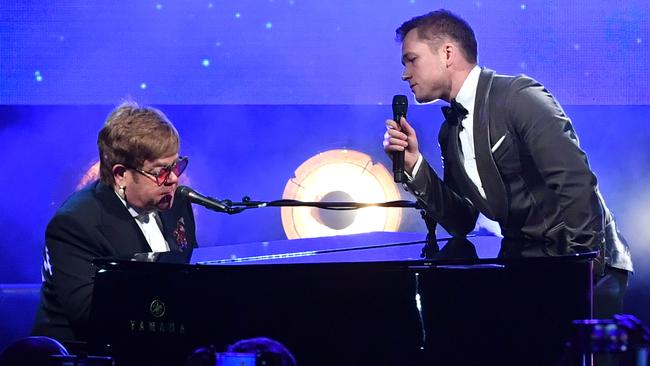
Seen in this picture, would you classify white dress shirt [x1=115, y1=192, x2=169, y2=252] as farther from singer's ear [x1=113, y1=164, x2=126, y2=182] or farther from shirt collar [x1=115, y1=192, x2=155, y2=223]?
singer's ear [x1=113, y1=164, x2=126, y2=182]

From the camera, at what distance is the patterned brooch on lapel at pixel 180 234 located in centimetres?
317

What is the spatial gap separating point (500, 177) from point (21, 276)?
7.95 feet

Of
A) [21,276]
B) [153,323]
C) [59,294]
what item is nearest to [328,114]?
[21,276]

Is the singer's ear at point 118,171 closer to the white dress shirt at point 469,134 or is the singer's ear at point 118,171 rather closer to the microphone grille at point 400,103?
the microphone grille at point 400,103

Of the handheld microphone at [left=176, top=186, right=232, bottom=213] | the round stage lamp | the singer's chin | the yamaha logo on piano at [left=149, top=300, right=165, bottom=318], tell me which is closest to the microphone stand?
the handheld microphone at [left=176, top=186, right=232, bottom=213]

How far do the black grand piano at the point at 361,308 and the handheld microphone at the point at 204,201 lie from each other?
58cm

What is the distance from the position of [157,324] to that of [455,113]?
141 centimetres

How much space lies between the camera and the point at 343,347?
220 centimetres

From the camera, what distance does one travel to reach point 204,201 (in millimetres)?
2885

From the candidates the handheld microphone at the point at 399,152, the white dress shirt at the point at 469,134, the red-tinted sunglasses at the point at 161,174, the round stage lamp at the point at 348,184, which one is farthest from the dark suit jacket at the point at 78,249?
the round stage lamp at the point at 348,184

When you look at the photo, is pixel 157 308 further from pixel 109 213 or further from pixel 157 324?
pixel 109 213

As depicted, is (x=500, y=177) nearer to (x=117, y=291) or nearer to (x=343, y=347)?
(x=343, y=347)

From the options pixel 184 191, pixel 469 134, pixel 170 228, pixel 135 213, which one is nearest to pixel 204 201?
pixel 184 191

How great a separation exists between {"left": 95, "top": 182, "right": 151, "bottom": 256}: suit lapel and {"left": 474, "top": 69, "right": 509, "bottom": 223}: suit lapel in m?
1.11
